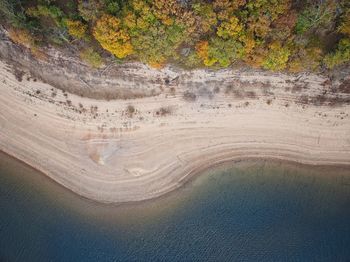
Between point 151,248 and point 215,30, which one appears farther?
point 151,248

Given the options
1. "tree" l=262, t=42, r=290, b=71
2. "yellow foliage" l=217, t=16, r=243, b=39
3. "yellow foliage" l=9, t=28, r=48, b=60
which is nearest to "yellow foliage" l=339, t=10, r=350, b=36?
"tree" l=262, t=42, r=290, b=71

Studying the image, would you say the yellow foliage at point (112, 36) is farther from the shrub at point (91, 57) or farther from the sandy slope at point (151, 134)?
the sandy slope at point (151, 134)

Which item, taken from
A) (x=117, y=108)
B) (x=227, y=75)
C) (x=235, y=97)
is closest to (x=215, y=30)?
(x=227, y=75)

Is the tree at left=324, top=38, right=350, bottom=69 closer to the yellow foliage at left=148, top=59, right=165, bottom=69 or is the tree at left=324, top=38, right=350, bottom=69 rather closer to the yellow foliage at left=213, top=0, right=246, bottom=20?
the yellow foliage at left=213, top=0, right=246, bottom=20

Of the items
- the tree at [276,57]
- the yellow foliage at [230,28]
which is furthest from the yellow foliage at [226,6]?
the tree at [276,57]

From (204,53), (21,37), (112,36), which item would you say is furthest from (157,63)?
(21,37)

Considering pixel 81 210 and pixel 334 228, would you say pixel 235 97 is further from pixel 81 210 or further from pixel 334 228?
pixel 81 210
